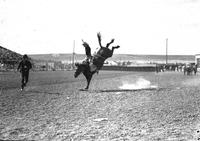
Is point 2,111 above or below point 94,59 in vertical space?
below

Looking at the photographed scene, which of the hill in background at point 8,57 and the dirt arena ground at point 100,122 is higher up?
the hill in background at point 8,57

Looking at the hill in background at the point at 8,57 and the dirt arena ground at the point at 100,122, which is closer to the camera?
the dirt arena ground at the point at 100,122

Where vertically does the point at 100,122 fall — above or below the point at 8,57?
below

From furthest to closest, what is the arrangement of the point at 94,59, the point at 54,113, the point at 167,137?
the point at 94,59, the point at 54,113, the point at 167,137

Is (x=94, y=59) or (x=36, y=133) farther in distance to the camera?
(x=94, y=59)

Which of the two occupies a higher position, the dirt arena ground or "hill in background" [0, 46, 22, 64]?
"hill in background" [0, 46, 22, 64]

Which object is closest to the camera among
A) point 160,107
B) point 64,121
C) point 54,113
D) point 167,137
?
point 167,137

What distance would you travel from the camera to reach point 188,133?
5727 mm

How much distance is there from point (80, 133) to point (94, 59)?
33.0ft

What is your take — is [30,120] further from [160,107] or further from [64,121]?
[160,107]

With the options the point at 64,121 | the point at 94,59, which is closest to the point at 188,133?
the point at 64,121

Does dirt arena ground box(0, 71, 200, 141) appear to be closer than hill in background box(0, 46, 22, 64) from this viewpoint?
Yes

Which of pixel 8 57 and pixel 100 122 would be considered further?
pixel 8 57

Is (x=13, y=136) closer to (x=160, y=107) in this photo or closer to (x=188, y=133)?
(x=188, y=133)
